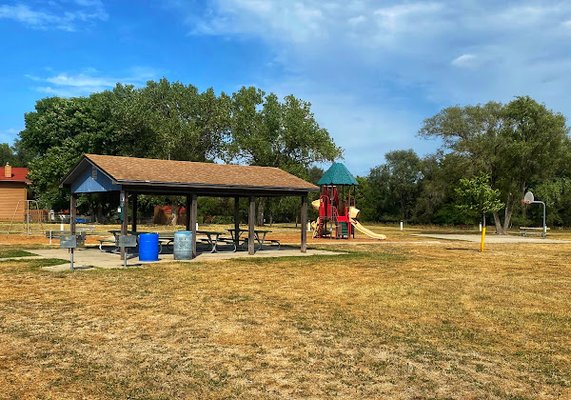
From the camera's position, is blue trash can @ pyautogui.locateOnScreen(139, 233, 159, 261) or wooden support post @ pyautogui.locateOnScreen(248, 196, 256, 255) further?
wooden support post @ pyautogui.locateOnScreen(248, 196, 256, 255)

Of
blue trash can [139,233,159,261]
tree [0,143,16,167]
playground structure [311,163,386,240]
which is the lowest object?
blue trash can [139,233,159,261]

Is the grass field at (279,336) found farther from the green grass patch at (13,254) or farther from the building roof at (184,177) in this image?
the green grass patch at (13,254)

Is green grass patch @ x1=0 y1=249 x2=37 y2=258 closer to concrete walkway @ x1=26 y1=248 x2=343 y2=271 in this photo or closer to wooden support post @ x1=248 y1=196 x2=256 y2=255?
concrete walkway @ x1=26 y1=248 x2=343 y2=271

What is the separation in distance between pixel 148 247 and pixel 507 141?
33.5 metres

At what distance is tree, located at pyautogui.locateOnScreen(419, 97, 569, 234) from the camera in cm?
3919

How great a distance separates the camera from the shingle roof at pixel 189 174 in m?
15.8

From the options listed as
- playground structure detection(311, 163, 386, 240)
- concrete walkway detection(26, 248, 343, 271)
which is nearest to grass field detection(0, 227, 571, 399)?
concrete walkway detection(26, 248, 343, 271)

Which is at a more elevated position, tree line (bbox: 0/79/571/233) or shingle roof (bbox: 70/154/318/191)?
tree line (bbox: 0/79/571/233)

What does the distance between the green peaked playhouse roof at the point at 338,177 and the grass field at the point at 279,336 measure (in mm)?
18189

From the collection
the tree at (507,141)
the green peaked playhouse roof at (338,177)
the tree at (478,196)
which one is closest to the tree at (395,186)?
the tree at (507,141)

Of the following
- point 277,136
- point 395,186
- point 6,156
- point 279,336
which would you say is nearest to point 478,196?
point 277,136

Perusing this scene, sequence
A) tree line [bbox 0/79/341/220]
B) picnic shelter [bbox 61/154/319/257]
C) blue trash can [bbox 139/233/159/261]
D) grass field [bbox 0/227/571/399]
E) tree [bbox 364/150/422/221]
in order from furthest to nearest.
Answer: tree [bbox 364/150/422/221] → tree line [bbox 0/79/341/220] → picnic shelter [bbox 61/154/319/257] → blue trash can [bbox 139/233/159/261] → grass field [bbox 0/227/571/399]

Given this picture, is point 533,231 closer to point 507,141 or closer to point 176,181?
point 507,141

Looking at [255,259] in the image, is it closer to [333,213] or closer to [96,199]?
[333,213]
